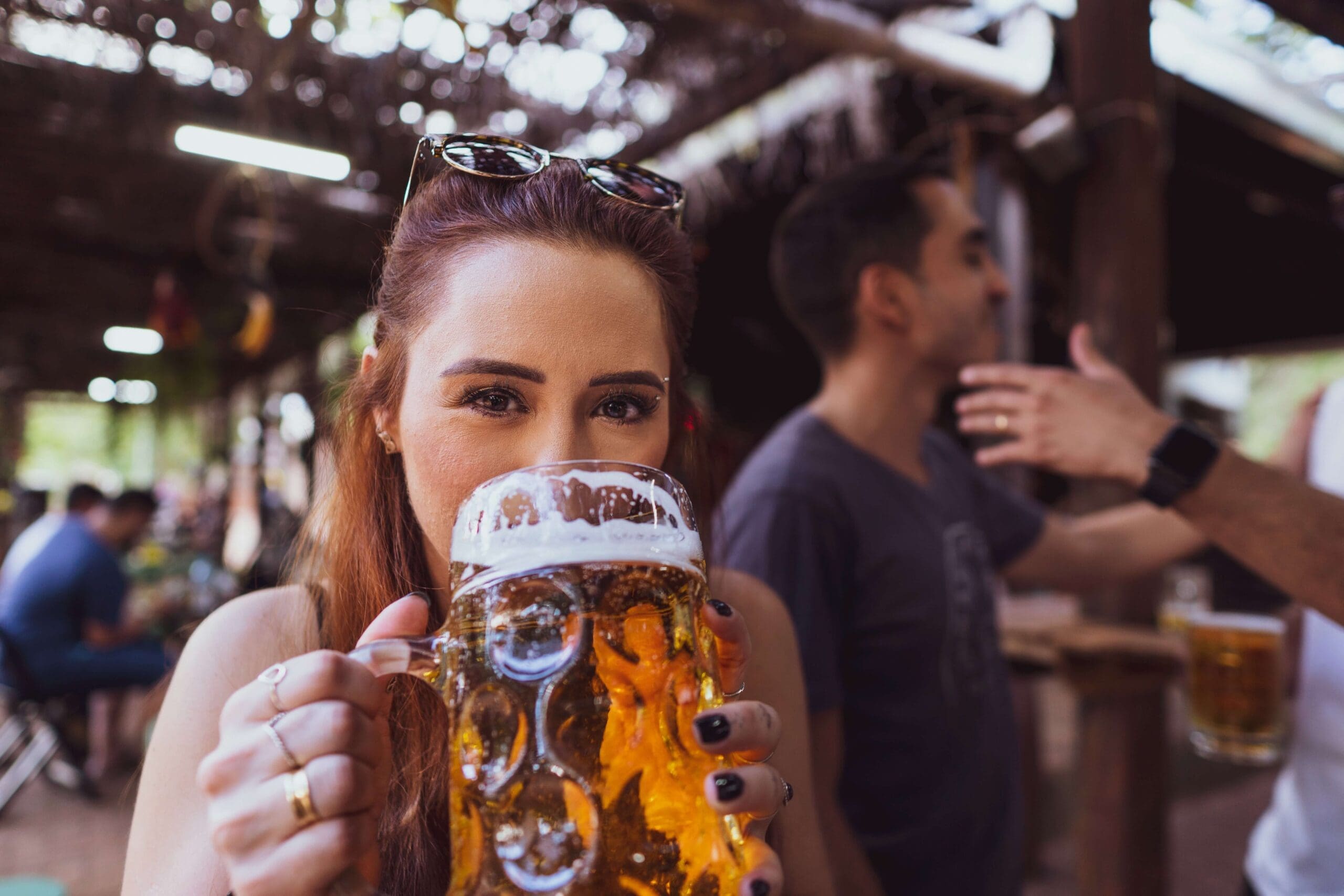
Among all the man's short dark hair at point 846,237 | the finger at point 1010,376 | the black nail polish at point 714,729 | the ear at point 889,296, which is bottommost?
the black nail polish at point 714,729

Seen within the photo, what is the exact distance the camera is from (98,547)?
4.70 m

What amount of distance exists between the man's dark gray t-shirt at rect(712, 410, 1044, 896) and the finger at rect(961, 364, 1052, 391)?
0.35 meters

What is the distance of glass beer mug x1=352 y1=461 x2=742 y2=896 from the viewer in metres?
0.55

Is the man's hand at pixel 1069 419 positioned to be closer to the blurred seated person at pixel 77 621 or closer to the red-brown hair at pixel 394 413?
the red-brown hair at pixel 394 413

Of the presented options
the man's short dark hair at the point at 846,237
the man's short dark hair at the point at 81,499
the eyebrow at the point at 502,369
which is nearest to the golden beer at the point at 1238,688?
the man's short dark hair at the point at 846,237

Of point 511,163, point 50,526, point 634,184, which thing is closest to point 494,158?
point 511,163

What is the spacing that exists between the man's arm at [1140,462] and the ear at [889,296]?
42cm

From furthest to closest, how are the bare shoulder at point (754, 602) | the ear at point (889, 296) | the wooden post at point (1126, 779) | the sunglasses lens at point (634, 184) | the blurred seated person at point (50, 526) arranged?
the blurred seated person at point (50, 526) → the wooden post at point (1126, 779) → the ear at point (889, 296) → the bare shoulder at point (754, 602) → the sunglasses lens at point (634, 184)

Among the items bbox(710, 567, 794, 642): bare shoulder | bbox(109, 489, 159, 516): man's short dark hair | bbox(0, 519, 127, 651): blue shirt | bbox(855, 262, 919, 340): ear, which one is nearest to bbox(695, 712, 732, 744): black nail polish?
bbox(710, 567, 794, 642): bare shoulder

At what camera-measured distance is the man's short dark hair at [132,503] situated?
17.2ft

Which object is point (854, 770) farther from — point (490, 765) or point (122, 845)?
point (122, 845)

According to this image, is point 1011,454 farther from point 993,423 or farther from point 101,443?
point 101,443

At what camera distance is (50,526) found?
488 centimetres

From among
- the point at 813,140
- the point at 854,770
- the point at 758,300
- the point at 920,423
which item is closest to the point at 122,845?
the point at 854,770
